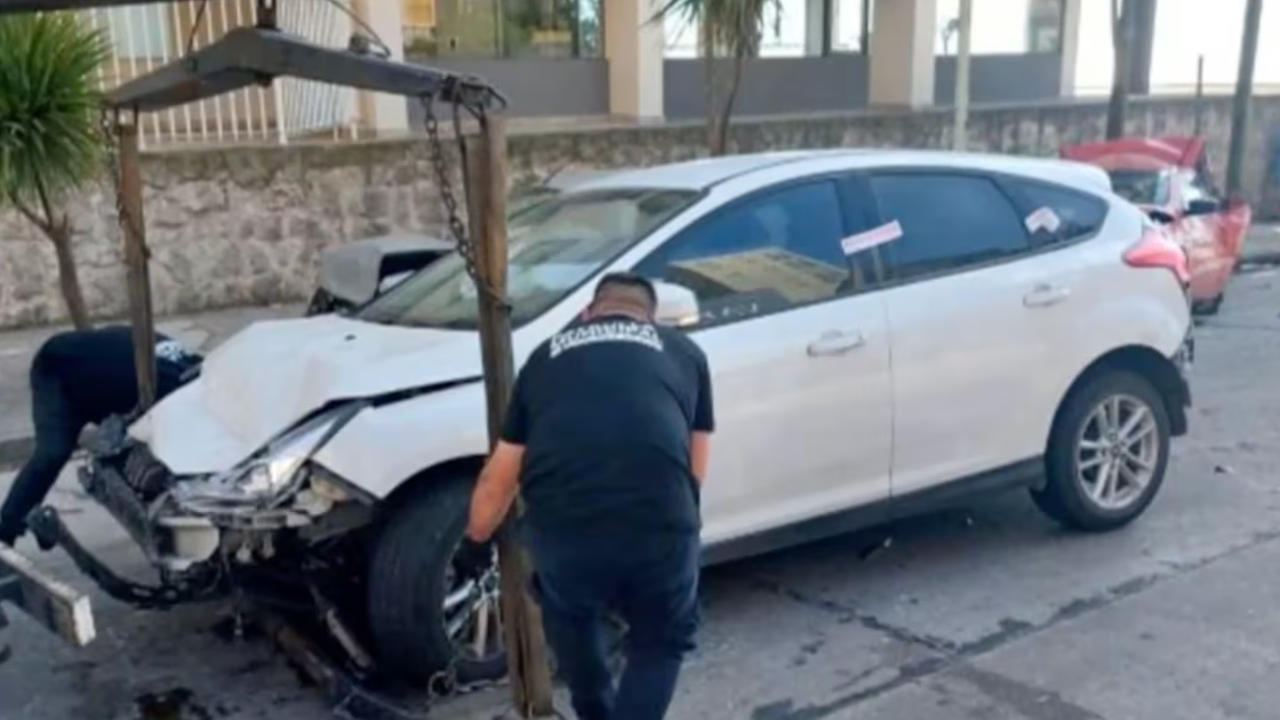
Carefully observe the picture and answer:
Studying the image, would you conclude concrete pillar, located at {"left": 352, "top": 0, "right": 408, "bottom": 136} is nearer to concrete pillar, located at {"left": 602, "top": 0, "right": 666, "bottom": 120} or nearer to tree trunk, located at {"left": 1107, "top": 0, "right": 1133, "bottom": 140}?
concrete pillar, located at {"left": 602, "top": 0, "right": 666, "bottom": 120}

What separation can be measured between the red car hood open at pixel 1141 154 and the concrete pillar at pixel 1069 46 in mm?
9067

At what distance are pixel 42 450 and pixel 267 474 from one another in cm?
158

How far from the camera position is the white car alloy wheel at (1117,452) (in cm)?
577

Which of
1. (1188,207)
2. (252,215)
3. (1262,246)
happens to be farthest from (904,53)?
(252,215)

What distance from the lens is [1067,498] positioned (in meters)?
5.73

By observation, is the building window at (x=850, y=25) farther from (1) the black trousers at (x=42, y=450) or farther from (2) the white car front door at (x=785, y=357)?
(1) the black trousers at (x=42, y=450)

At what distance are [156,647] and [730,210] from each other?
2.74 metres

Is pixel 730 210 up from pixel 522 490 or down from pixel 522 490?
up

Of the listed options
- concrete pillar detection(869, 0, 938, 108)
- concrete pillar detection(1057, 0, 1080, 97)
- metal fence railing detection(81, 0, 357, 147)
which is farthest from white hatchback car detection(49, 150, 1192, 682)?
concrete pillar detection(1057, 0, 1080, 97)

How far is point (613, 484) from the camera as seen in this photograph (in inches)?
131

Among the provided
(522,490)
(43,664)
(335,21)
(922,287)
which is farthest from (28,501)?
(335,21)

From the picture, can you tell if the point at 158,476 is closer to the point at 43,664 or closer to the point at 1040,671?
the point at 43,664

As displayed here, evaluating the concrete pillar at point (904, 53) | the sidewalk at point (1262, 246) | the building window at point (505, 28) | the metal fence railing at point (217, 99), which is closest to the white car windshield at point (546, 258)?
the metal fence railing at point (217, 99)

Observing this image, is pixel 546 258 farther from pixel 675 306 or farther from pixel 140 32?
pixel 140 32
